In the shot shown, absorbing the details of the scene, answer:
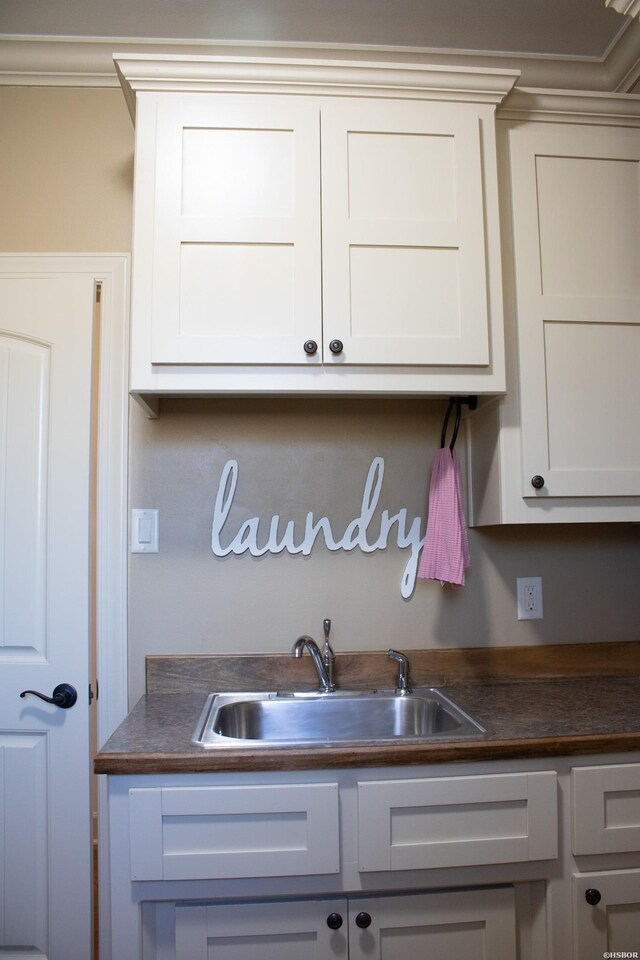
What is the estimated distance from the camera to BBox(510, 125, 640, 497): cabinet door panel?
1.54 m

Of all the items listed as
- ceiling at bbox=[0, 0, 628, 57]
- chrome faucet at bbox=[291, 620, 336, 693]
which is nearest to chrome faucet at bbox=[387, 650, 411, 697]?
chrome faucet at bbox=[291, 620, 336, 693]

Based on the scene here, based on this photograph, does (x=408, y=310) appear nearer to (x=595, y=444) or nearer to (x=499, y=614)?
(x=595, y=444)

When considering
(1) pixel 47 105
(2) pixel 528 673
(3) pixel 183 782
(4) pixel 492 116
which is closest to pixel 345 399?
(4) pixel 492 116

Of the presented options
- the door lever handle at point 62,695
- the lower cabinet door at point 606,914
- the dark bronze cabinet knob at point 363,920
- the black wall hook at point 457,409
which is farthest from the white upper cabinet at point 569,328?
the door lever handle at point 62,695

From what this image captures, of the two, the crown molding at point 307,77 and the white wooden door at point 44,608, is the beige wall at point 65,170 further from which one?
the crown molding at point 307,77

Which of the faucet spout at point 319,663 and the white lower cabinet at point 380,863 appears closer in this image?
the white lower cabinet at point 380,863

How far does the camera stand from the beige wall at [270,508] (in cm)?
175

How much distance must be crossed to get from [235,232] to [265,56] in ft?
2.44

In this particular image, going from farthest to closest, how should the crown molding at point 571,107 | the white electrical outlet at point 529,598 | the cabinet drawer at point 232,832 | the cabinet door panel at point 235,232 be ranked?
the white electrical outlet at point 529,598 < the crown molding at point 571,107 < the cabinet door panel at point 235,232 < the cabinet drawer at point 232,832

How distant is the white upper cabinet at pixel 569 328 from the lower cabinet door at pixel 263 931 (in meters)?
0.96

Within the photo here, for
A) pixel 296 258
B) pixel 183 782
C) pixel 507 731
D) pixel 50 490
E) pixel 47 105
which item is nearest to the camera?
pixel 183 782

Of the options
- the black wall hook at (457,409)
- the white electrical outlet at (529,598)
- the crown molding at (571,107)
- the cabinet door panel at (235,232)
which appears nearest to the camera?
the cabinet door panel at (235,232)

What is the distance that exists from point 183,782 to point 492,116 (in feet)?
5.64

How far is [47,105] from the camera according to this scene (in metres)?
1.84
